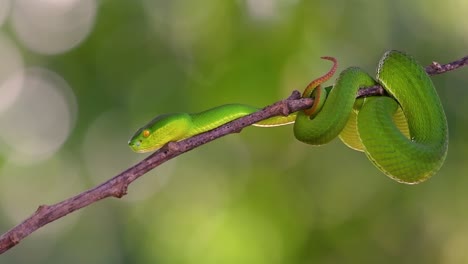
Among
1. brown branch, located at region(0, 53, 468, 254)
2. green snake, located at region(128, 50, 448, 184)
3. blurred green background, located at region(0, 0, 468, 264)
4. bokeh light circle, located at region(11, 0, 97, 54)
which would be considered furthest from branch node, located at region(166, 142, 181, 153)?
bokeh light circle, located at region(11, 0, 97, 54)

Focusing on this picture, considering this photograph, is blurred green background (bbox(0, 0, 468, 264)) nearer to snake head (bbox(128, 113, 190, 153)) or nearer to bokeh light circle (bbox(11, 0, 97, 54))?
bokeh light circle (bbox(11, 0, 97, 54))

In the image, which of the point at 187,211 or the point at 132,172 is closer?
the point at 132,172

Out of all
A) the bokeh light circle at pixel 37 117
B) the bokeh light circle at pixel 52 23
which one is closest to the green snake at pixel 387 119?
the bokeh light circle at pixel 52 23

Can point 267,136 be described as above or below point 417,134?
above

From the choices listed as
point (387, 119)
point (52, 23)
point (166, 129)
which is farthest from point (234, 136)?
point (387, 119)

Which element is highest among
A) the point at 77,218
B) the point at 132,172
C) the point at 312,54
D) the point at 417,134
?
the point at 77,218

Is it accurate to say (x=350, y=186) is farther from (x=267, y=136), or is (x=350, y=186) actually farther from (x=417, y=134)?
(x=417, y=134)

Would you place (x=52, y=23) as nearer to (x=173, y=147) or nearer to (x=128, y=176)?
(x=173, y=147)

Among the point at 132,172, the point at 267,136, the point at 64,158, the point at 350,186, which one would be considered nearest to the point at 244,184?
the point at 267,136
